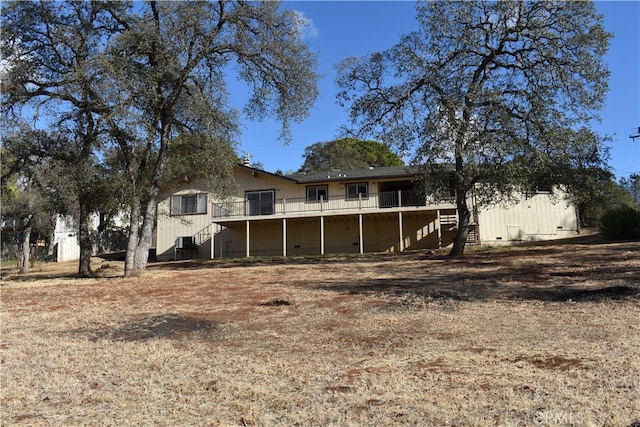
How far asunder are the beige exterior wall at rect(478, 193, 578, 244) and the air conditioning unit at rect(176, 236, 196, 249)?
1586 centimetres

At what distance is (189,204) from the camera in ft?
99.1

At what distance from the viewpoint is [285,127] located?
1883 centimetres

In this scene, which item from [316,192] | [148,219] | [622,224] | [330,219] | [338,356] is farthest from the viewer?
[316,192]

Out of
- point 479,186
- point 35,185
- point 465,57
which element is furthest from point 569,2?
point 35,185

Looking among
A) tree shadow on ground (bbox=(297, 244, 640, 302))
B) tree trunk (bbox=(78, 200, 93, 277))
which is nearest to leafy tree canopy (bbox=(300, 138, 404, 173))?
tree trunk (bbox=(78, 200, 93, 277))

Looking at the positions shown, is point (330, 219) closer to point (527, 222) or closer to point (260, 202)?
point (260, 202)

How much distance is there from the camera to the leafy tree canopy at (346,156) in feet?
159

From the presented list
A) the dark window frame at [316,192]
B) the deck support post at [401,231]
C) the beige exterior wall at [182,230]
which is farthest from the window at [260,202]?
the deck support post at [401,231]

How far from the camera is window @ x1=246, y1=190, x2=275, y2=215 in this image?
28.6m

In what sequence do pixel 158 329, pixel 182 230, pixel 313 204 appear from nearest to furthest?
pixel 158 329 < pixel 313 204 < pixel 182 230

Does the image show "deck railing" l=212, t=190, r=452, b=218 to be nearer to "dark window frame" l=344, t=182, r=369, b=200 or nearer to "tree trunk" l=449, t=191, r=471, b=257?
"dark window frame" l=344, t=182, r=369, b=200

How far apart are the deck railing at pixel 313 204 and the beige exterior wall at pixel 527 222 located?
14.6ft

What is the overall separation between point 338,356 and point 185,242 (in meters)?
25.2

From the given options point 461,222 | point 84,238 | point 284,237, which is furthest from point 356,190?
point 84,238
